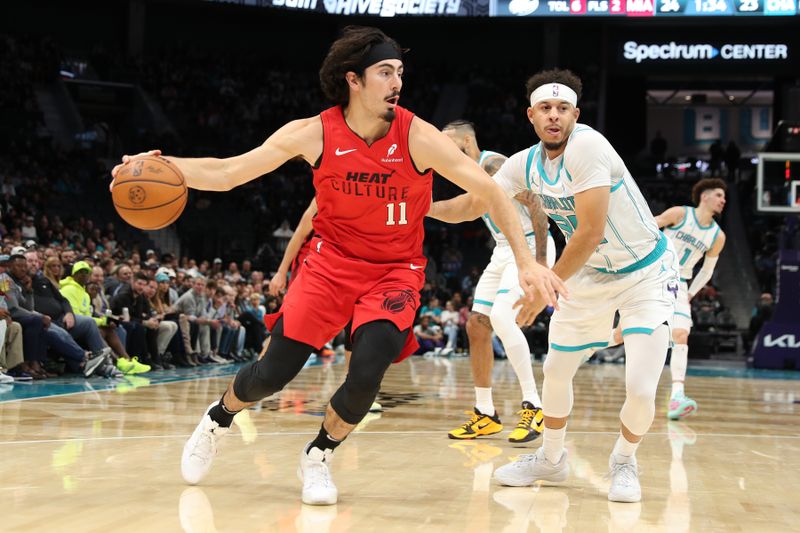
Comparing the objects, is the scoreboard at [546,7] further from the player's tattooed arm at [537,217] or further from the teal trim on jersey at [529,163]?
the teal trim on jersey at [529,163]

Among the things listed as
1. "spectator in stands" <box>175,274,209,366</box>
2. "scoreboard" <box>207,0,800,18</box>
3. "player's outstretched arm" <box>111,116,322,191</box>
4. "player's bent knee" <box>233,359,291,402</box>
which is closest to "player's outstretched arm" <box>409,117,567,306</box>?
"player's outstretched arm" <box>111,116,322,191</box>

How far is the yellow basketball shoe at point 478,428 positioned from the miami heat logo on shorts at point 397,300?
231cm

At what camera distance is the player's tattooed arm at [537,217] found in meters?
5.40

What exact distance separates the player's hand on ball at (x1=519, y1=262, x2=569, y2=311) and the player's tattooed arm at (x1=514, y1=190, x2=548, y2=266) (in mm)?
1439

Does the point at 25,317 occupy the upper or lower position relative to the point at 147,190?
lower

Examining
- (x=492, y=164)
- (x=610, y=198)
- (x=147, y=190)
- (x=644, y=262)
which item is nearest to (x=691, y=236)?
(x=492, y=164)

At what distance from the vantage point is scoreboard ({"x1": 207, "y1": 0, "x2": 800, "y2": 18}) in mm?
25422

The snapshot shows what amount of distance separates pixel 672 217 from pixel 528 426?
10.9ft

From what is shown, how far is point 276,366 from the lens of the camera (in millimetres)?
4238

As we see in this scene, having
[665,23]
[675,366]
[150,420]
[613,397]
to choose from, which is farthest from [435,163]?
[665,23]

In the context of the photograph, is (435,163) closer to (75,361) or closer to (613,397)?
(613,397)

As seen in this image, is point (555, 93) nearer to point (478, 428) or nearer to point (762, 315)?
point (478, 428)

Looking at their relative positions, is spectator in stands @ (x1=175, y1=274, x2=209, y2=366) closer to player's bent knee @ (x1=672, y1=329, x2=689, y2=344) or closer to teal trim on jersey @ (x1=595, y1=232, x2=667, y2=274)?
player's bent knee @ (x1=672, y1=329, x2=689, y2=344)

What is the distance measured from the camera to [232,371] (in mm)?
12789
